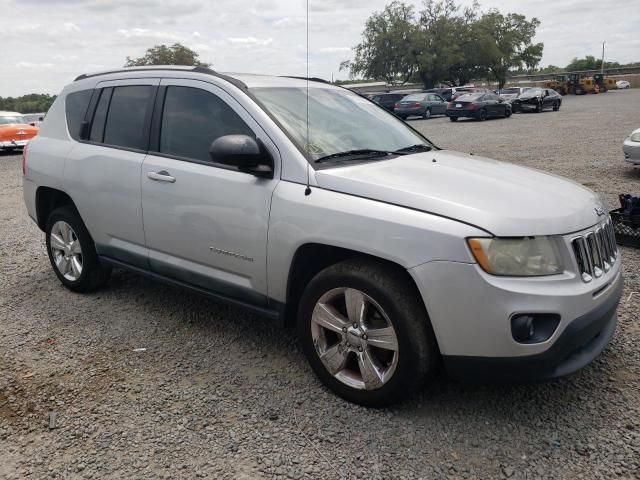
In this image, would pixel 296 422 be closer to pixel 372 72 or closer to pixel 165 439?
pixel 165 439

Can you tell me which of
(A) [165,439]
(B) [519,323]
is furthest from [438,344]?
(A) [165,439]

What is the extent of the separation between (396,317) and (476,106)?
80.2 feet

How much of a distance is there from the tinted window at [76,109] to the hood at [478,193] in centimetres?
252

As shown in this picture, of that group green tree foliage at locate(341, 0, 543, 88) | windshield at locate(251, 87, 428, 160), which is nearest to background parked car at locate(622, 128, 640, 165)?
windshield at locate(251, 87, 428, 160)

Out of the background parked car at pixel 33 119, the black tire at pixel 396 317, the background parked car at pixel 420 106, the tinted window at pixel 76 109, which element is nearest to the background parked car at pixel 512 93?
the background parked car at pixel 420 106

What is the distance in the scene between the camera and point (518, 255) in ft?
8.28

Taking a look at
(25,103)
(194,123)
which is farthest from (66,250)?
(25,103)

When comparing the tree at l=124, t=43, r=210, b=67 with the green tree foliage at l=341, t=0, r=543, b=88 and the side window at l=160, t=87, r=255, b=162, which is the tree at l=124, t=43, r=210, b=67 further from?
the side window at l=160, t=87, r=255, b=162

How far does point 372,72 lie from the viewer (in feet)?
196

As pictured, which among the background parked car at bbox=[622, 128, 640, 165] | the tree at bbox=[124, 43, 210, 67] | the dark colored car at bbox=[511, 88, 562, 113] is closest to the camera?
the background parked car at bbox=[622, 128, 640, 165]

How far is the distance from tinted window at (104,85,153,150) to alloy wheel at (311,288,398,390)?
1.90 m

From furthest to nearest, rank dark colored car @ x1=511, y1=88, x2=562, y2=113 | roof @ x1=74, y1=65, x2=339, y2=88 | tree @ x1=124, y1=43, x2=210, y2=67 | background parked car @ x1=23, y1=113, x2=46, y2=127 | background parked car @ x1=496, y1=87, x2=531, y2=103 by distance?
tree @ x1=124, y1=43, x2=210, y2=67
background parked car @ x1=496, y1=87, x2=531, y2=103
dark colored car @ x1=511, y1=88, x2=562, y2=113
background parked car @ x1=23, y1=113, x2=46, y2=127
roof @ x1=74, y1=65, x2=339, y2=88

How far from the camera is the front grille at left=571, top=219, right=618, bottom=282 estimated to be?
8.77 ft

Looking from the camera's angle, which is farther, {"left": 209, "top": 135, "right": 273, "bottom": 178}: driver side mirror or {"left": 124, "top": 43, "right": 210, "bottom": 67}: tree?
{"left": 124, "top": 43, "right": 210, "bottom": 67}: tree
